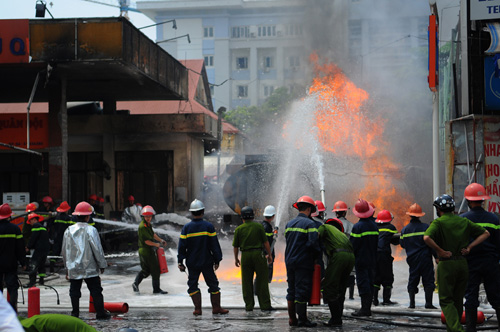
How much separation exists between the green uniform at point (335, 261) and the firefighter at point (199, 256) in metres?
1.88

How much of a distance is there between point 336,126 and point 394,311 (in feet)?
75.7

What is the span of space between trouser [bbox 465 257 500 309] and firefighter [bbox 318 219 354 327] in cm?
170

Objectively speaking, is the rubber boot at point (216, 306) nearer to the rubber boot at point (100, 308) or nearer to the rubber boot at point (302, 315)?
the rubber boot at point (100, 308)

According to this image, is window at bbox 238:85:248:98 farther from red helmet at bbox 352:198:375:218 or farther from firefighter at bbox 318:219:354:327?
firefighter at bbox 318:219:354:327

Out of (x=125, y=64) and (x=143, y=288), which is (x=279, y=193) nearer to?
(x=125, y=64)

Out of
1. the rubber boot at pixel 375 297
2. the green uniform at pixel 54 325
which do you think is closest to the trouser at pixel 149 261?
the rubber boot at pixel 375 297

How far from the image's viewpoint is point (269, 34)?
86.9 metres

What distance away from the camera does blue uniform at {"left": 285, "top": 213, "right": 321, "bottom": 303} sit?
912 centimetres

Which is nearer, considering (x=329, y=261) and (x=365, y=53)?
(x=329, y=261)

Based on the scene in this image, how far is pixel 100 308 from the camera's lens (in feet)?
33.0

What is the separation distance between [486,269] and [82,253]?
18.4 feet

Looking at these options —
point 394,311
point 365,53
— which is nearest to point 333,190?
point 394,311

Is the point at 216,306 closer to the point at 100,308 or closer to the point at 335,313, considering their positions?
the point at 100,308

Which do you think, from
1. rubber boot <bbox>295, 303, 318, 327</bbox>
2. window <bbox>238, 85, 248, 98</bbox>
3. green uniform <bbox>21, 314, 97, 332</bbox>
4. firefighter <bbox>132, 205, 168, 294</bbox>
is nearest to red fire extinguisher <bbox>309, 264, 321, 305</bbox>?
rubber boot <bbox>295, 303, 318, 327</bbox>
